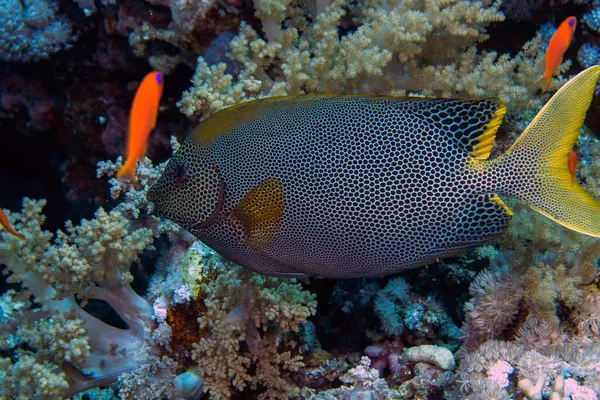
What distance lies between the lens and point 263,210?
2160 mm

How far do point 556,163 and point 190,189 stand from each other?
1859mm

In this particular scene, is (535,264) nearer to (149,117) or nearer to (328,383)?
(328,383)

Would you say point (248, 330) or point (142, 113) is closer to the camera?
point (142, 113)

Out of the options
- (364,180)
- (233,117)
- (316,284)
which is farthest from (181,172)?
(316,284)

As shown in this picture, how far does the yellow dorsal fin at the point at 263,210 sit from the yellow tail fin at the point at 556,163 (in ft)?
3.59

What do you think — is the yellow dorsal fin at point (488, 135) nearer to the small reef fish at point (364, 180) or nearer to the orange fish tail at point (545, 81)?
the small reef fish at point (364, 180)

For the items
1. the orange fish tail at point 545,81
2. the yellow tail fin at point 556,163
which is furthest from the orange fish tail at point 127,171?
the orange fish tail at point 545,81

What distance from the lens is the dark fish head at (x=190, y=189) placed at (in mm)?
2236

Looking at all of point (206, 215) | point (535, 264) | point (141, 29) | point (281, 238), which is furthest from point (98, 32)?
point (535, 264)

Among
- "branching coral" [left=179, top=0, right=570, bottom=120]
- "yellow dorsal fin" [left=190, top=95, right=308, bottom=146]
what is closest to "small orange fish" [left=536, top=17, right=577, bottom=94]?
"branching coral" [left=179, top=0, right=570, bottom=120]

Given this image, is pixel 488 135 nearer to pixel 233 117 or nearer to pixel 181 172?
pixel 233 117

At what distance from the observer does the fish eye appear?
2271mm

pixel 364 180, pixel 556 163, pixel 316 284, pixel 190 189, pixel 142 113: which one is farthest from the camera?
pixel 316 284

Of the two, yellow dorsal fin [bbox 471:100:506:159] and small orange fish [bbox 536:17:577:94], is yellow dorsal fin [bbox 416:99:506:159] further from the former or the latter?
small orange fish [bbox 536:17:577:94]
